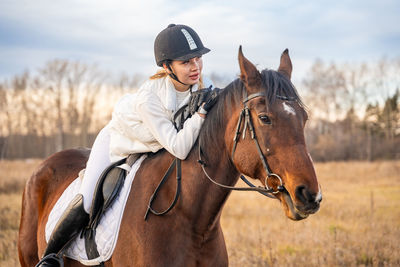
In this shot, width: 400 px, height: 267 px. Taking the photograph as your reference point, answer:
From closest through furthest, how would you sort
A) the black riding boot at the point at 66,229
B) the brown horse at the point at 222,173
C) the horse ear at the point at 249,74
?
the brown horse at the point at 222,173, the horse ear at the point at 249,74, the black riding boot at the point at 66,229

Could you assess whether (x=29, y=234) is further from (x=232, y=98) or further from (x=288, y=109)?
(x=288, y=109)

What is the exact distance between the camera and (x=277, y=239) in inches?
287

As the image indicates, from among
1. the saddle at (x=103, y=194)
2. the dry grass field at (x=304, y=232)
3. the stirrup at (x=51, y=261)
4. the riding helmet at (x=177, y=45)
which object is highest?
the riding helmet at (x=177, y=45)

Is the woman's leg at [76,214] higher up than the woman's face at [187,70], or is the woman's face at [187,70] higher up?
the woman's face at [187,70]

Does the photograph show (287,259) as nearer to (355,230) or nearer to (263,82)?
(355,230)

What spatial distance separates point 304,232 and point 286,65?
575 cm

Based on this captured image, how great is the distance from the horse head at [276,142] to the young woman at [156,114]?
432 millimetres

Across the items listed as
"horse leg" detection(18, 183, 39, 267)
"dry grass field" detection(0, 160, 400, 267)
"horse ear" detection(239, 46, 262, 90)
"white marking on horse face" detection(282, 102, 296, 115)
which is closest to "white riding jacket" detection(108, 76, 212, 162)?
"horse ear" detection(239, 46, 262, 90)

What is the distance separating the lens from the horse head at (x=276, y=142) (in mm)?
2092

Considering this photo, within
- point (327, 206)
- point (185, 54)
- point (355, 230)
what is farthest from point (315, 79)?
point (185, 54)

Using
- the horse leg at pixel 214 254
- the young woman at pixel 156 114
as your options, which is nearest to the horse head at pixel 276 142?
the young woman at pixel 156 114

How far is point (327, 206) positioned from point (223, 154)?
9830mm

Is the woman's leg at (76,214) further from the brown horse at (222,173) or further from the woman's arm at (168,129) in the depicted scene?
the woman's arm at (168,129)

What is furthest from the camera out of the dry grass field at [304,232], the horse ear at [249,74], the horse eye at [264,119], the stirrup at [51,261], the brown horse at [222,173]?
the dry grass field at [304,232]
